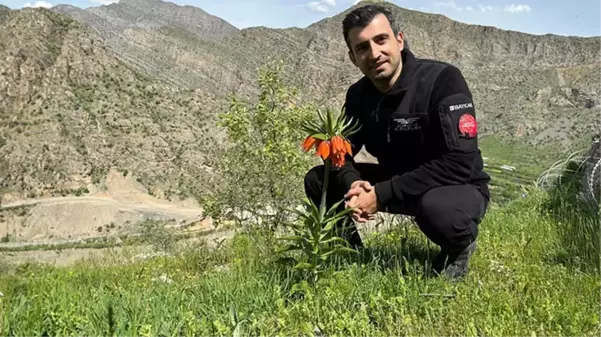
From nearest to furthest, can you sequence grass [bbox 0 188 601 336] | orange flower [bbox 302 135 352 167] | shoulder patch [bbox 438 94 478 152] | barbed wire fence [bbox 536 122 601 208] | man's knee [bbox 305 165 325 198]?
1. grass [bbox 0 188 601 336]
2. orange flower [bbox 302 135 352 167]
3. shoulder patch [bbox 438 94 478 152]
4. man's knee [bbox 305 165 325 198]
5. barbed wire fence [bbox 536 122 601 208]

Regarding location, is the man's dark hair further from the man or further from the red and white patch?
the red and white patch

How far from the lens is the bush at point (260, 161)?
41.3 feet

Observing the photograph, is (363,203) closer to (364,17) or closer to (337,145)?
(337,145)

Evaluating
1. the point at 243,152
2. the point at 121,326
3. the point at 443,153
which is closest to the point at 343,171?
the point at 443,153

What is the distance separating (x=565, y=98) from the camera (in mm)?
160500

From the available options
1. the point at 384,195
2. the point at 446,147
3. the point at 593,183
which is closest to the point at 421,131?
the point at 446,147

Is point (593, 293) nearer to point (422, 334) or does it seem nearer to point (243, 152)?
point (422, 334)

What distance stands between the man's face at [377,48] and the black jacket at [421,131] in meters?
0.12

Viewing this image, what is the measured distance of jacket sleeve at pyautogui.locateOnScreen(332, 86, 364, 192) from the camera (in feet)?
12.3

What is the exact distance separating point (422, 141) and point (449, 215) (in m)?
0.50

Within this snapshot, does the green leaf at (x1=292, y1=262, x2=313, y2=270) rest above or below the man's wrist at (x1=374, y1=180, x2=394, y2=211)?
below

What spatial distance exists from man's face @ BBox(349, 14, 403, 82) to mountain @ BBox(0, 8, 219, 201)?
8663 centimetres

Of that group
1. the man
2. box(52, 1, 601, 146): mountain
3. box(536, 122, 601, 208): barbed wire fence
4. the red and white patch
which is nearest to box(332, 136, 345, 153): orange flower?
the man

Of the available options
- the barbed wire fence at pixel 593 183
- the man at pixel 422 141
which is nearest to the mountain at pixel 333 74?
the barbed wire fence at pixel 593 183
